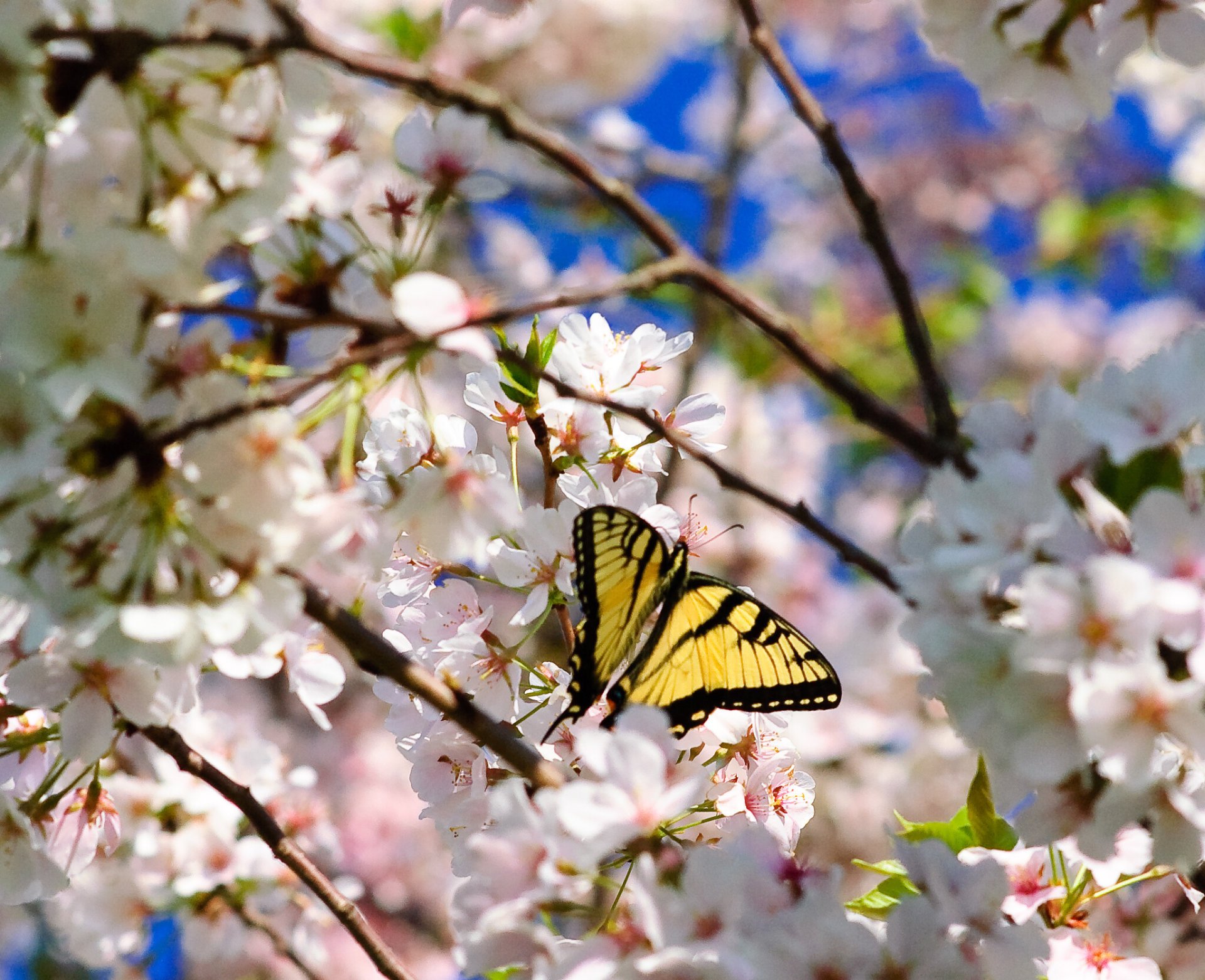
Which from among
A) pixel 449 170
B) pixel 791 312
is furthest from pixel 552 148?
pixel 791 312

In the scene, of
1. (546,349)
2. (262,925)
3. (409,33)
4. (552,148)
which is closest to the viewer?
(552,148)

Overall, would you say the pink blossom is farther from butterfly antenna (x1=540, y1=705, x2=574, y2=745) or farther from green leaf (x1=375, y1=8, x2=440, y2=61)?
green leaf (x1=375, y1=8, x2=440, y2=61)

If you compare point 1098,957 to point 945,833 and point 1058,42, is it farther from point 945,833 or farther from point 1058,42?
point 1058,42

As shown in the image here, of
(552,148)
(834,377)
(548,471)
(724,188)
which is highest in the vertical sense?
(552,148)

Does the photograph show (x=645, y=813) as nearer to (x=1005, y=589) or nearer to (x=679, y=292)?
(x=1005, y=589)

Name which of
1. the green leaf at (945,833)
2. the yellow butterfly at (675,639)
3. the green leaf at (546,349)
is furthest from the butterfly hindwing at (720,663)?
the green leaf at (546,349)

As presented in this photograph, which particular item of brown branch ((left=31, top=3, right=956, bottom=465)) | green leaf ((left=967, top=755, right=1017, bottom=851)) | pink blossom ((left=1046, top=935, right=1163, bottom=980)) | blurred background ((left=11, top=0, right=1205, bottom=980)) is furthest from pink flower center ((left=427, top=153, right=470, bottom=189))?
blurred background ((left=11, top=0, right=1205, bottom=980))

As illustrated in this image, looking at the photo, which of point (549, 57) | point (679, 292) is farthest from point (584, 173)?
point (549, 57)
